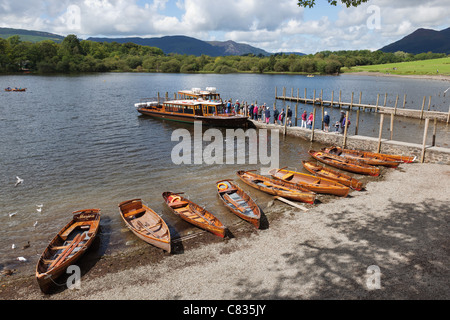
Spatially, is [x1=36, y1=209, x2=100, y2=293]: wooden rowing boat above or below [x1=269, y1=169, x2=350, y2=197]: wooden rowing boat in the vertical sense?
below

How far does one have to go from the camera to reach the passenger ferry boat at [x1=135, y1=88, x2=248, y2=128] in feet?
114

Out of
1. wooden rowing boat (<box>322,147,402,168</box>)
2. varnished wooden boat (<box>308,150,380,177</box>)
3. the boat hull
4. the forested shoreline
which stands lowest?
varnished wooden boat (<box>308,150,380,177</box>)

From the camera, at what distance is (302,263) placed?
11039 millimetres

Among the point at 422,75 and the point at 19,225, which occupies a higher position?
the point at 422,75

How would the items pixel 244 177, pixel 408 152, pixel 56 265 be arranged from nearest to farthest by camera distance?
pixel 56 265, pixel 244 177, pixel 408 152

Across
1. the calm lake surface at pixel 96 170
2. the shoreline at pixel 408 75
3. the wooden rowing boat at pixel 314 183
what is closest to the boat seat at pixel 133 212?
the calm lake surface at pixel 96 170

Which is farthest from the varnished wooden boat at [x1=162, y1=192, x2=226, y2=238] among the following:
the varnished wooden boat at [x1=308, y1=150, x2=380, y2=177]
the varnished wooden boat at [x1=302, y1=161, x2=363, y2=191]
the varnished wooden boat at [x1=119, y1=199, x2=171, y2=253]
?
the varnished wooden boat at [x1=308, y1=150, x2=380, y2=177]

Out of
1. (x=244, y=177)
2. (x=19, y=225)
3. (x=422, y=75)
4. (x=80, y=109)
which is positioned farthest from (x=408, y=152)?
(x=422, y=75)

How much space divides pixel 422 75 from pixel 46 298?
13824 cm

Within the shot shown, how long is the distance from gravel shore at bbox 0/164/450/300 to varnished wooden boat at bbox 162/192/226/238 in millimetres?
534

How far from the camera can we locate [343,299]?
9.10 meters

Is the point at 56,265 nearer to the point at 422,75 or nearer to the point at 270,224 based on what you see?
the point at 270,224

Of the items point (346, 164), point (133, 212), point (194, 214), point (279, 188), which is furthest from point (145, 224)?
point (346, 164)

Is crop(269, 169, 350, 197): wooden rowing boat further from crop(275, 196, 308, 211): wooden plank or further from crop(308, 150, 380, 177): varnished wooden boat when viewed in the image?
crop(308, 150, 380, 177): varnished wooden boat
